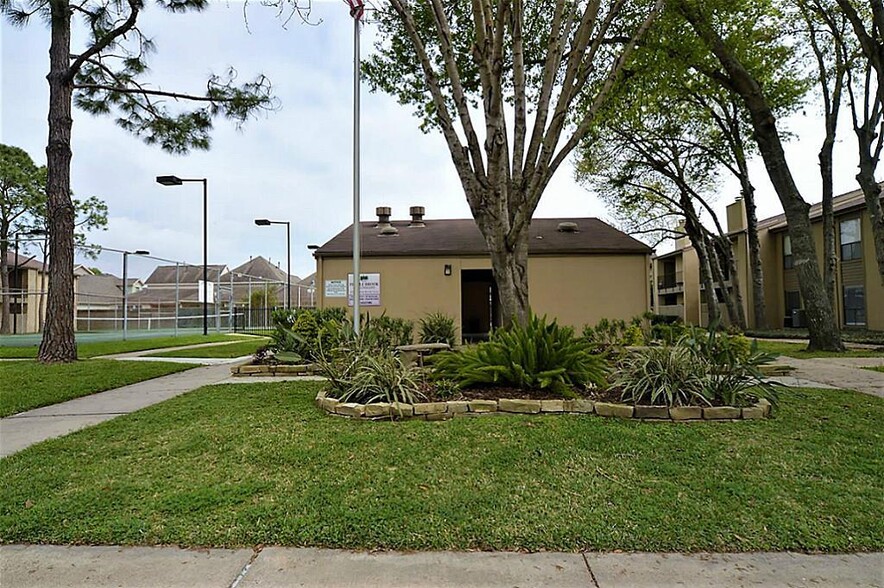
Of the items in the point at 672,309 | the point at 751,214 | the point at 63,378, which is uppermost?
the point at 751,214

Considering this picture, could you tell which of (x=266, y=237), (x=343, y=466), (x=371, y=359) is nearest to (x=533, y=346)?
(x=371, y=359)

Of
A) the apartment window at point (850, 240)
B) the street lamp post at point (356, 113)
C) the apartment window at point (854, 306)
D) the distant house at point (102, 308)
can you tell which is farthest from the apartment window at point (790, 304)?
the distant house at point (102, 308)

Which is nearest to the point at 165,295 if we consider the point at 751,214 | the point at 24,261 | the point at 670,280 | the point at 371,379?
the point at 24,261

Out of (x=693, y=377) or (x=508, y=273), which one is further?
(x=508, y=273)

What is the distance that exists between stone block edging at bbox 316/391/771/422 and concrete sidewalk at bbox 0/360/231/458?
2.31 metres

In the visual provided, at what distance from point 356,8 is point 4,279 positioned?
24.0m

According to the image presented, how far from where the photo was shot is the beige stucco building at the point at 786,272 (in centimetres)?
2050

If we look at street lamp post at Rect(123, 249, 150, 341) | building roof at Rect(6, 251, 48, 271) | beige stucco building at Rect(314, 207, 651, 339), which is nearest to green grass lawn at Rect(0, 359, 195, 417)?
beige stucco building at Rect(314, 207, 651, 339)

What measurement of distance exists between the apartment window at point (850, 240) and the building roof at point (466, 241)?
1342 centimetres

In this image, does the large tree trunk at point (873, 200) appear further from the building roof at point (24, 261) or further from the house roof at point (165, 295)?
the building roof at point (24, 261)

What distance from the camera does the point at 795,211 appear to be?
11766 millimetres

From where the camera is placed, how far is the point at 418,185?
48.5 ft

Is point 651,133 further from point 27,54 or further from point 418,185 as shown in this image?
point 27,54

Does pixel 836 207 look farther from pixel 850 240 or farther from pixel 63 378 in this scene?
pixel 63 378
